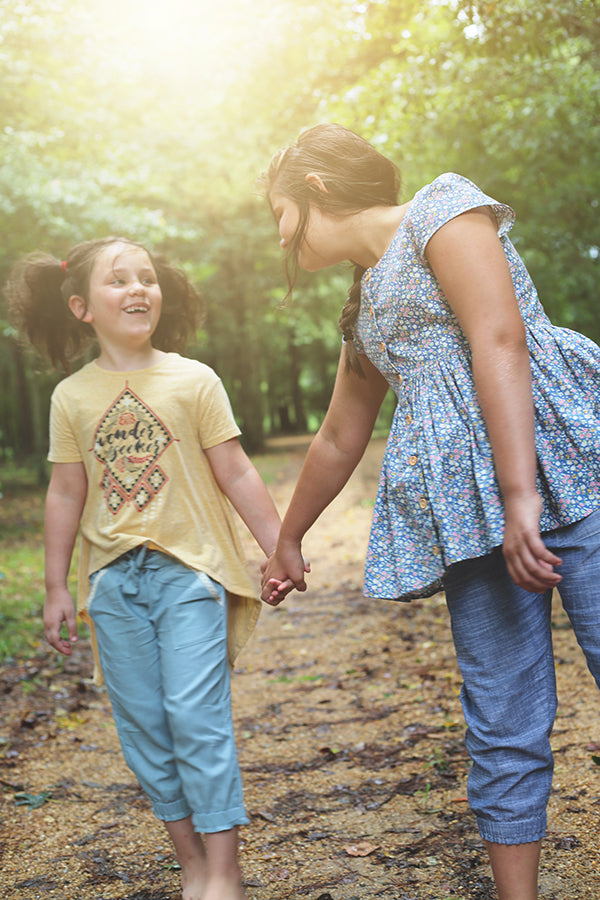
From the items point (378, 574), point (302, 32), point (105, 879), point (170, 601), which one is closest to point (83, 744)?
point (105, 879)

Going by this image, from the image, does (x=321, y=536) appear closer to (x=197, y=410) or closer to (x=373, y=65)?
(x=373, y=65)

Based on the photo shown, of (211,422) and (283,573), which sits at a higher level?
(211,422)

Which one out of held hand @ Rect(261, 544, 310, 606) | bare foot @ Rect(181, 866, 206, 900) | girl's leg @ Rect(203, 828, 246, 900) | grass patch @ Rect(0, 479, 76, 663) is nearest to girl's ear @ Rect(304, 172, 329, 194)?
held hand @ Rect(261, 544, 310, 606)

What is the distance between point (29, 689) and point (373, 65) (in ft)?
18.2

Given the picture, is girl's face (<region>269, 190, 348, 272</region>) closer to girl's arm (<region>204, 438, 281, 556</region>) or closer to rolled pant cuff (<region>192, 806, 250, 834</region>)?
girl's arm (<region>204, 438, 281, 556</region>)

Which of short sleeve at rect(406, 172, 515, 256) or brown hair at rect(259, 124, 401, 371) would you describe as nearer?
short sleeve at rect(406, 172, 515, 256)

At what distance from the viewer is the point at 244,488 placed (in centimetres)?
284

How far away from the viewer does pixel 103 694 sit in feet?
17.6

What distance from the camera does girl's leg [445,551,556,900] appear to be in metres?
2.00

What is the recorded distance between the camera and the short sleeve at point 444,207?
6.37 ft

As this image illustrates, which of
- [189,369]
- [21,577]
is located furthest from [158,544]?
[21,577]

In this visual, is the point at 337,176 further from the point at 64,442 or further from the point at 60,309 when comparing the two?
the point at 60,309

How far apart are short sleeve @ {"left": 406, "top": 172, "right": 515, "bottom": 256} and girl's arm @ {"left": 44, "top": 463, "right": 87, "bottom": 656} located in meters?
1.42

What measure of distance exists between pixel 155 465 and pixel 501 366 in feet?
4.12
